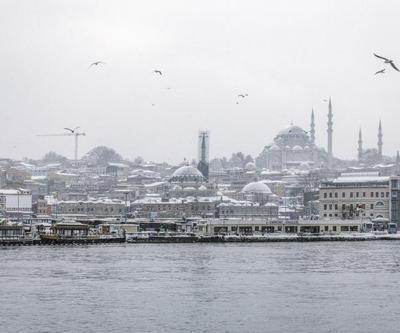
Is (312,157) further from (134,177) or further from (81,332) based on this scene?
(81,332)

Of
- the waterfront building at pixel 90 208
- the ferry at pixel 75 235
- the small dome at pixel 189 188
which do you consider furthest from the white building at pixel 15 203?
the ferry at pixel 75 235

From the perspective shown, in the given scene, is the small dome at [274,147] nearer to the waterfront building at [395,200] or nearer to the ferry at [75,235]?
the waterfront building at [395,200]

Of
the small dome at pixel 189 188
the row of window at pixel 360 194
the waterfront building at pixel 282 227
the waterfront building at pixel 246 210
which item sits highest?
the small dome at pixel 189 188

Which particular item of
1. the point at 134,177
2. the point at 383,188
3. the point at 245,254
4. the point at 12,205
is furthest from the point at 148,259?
the point at 134,177

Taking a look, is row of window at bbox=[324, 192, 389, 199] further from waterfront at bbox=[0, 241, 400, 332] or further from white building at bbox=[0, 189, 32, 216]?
waterfront at bbox=[0, 241, 400, 332]

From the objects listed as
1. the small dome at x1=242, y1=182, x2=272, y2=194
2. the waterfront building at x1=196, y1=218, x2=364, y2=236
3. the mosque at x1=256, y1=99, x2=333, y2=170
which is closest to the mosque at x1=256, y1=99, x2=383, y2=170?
the mosque at x1=256, y1=99, x2=333, y2=170

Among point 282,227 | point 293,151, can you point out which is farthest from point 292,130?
point 282,227
